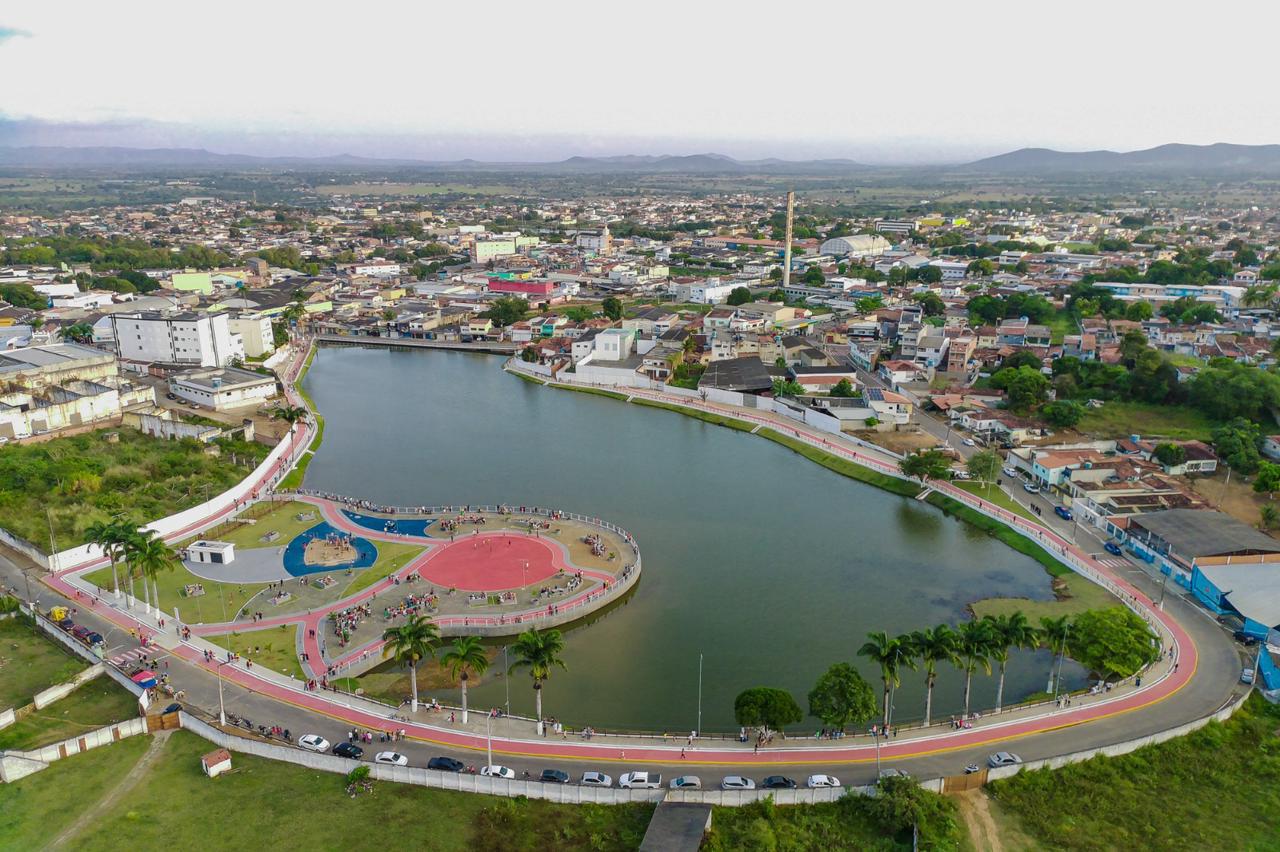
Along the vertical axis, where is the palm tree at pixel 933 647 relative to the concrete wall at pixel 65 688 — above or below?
above

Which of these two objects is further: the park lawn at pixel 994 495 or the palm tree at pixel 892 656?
the park lawn at pixel 994 495

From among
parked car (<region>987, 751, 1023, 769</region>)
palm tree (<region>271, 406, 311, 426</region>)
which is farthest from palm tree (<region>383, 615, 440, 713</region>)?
palm tree (<region>271, 406, 311, 426</region>)

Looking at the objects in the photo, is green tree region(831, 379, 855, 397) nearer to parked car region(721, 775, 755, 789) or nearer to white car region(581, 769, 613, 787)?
parked car region(721, 775, 755, 789)

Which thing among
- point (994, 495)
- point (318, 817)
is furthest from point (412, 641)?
point (994, 495)

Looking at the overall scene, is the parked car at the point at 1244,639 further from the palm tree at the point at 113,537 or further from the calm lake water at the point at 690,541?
the palm tree at the point at 113,537

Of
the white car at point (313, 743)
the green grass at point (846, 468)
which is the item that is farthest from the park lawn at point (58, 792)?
the green grass at point (846, 468)

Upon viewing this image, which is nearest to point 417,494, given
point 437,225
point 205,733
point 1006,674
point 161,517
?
point 161,517

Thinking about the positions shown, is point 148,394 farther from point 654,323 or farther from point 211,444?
point 654,323
